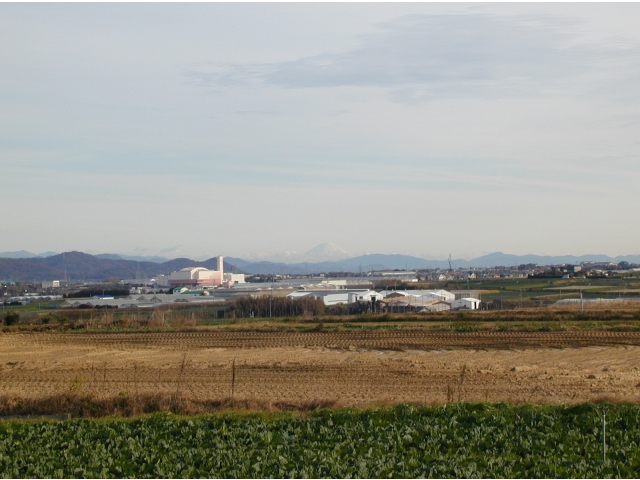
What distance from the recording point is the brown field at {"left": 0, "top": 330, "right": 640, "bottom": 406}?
61.5 ft

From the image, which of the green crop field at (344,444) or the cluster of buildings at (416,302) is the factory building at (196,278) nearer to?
the cluster of buildings at (416,302)

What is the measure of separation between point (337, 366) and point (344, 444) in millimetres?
13452

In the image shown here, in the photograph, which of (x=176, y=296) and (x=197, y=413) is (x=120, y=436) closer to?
(x=197, y=413)

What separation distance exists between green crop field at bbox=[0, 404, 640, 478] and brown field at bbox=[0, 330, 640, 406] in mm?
3086

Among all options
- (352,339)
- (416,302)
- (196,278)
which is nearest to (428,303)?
(416,302)

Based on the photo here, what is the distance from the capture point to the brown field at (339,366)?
61.5 feet

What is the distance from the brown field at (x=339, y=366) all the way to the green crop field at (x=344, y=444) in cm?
309

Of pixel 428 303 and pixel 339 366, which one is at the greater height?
pixel 339 366

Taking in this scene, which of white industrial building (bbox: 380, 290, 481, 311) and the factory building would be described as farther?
the factory building

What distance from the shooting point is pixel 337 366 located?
2459 cm

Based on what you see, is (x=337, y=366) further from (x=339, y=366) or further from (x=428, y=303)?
(x=428, y=303)

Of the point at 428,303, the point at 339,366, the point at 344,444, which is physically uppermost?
the point at 344,444

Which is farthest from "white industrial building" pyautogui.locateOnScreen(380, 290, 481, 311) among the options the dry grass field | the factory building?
the factory building

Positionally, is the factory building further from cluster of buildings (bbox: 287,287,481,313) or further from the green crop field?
the green crop field
